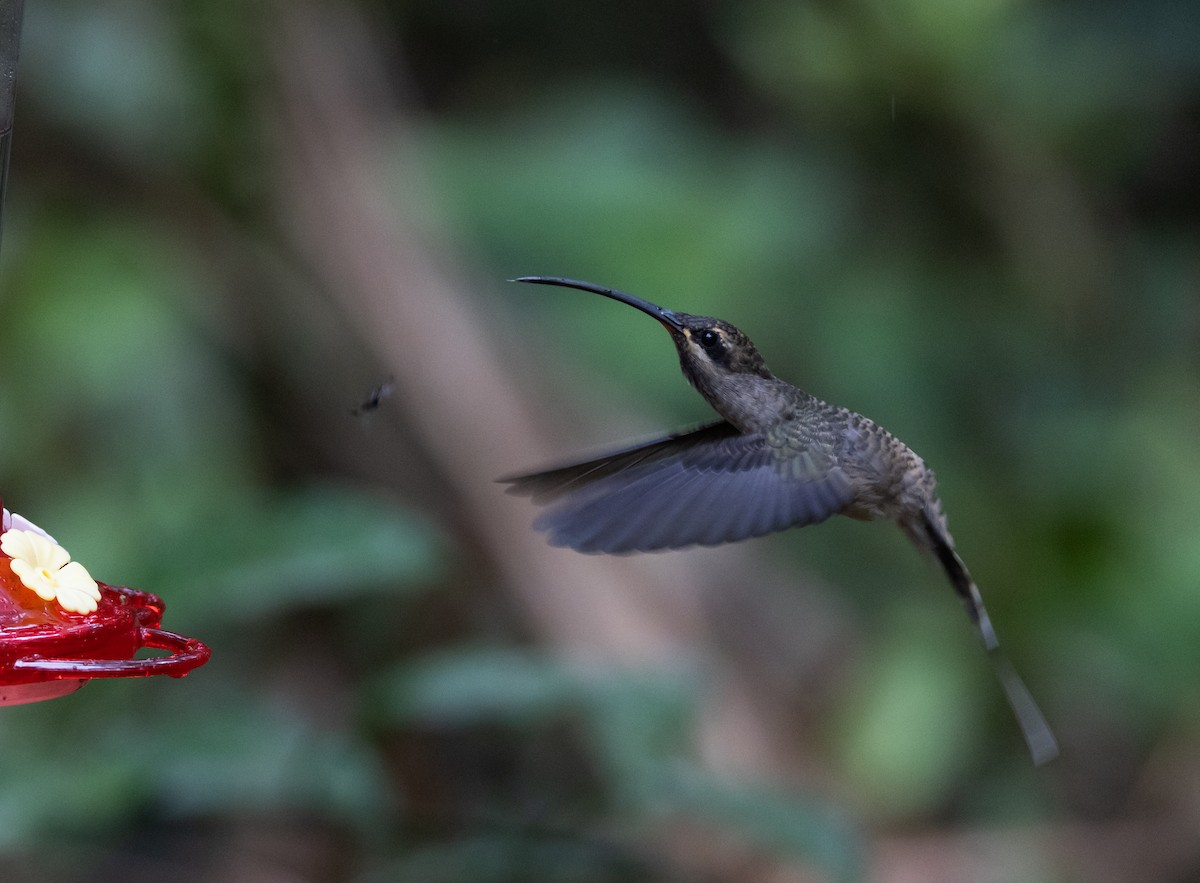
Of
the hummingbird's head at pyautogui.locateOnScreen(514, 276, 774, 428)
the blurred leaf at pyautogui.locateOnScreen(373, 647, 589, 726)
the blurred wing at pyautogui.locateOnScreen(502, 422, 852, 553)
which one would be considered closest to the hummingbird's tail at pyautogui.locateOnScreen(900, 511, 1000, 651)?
the blurred wing at pyautogui.locateOnScreen(502, 422, 852, 553)

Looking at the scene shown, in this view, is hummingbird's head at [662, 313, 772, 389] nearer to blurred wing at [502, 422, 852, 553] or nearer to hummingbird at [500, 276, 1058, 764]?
hummingbird at [500, 276, 1058, 764]

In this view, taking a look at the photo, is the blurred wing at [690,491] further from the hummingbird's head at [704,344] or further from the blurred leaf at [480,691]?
the blurred leaf at [480,691]

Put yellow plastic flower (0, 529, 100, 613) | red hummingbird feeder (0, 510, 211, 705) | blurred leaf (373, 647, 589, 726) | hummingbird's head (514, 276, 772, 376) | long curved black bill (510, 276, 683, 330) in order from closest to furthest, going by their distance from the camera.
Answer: red hummingbird feeder (0, 510, 211, 705) → yellow plastic flower (0, 529, 100, 613) → long curved black bill (510, 276, 683, 330) → hummingbird's head (514, 276, 772, 376) → blurred leaf (373, 647, 589, 726)

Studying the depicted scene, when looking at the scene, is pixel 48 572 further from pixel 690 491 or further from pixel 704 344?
pixel 704 344

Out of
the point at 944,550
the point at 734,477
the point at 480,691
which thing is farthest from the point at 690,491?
the point at 480,691

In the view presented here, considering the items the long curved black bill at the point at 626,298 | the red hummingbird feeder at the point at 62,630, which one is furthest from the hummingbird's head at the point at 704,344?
the red hummingbird feeder at the point at 62,630

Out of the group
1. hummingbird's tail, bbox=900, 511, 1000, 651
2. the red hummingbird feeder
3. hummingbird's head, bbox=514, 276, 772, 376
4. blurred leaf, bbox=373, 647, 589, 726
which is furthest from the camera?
blurred leaf, bbox=373, 647, 589, 726

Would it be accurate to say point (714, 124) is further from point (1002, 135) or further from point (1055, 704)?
point (1055, 704)

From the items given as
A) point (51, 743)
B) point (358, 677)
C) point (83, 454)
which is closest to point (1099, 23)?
point (358, 677)
